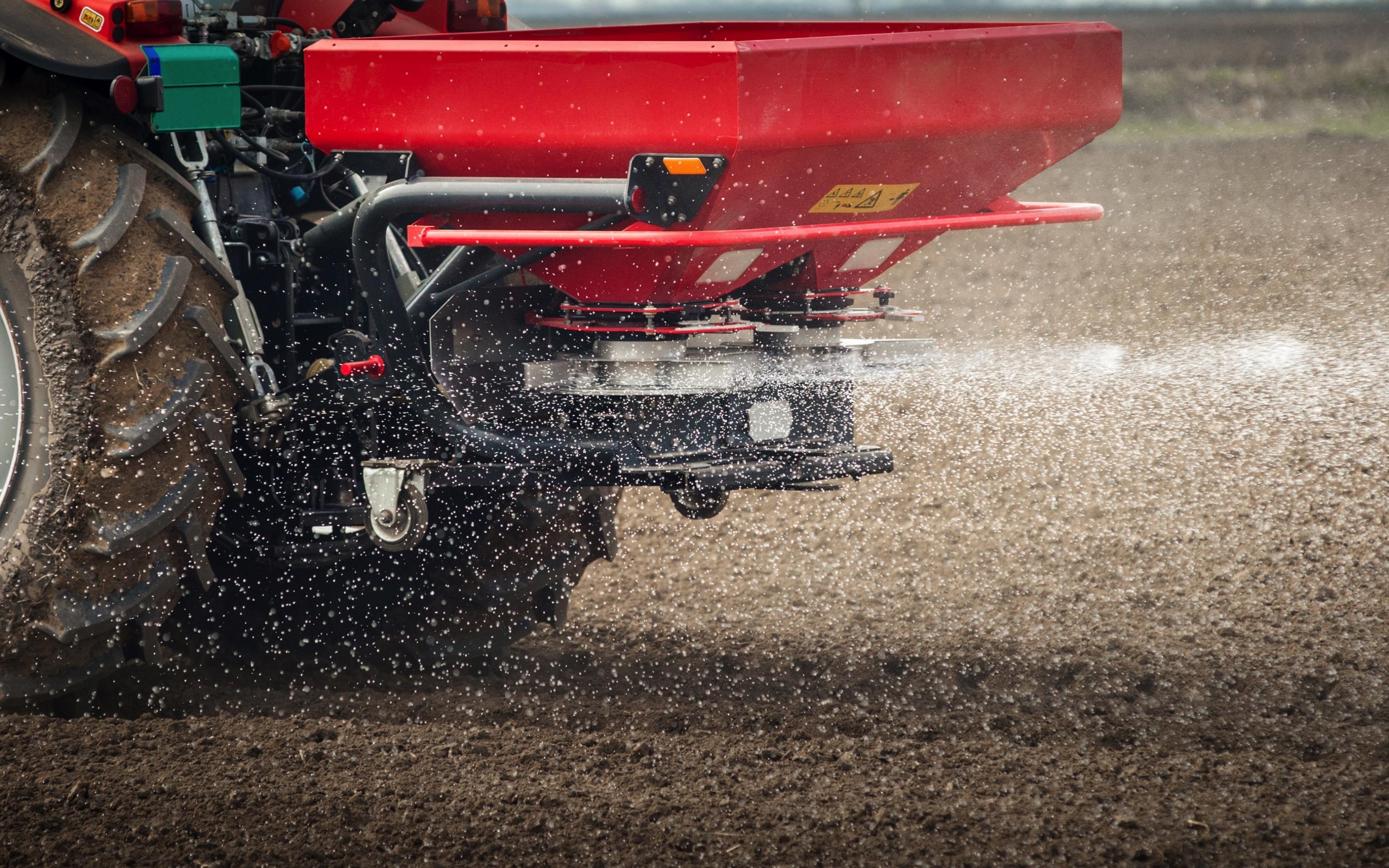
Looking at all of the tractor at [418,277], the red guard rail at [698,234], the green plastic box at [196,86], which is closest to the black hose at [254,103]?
the tractor at [418,277]

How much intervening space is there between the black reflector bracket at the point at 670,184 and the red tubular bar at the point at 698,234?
4 cm

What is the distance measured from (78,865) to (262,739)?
0.56 meters

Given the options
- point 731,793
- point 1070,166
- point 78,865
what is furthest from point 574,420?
point 1070,166

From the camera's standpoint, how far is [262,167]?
2906 millimetres

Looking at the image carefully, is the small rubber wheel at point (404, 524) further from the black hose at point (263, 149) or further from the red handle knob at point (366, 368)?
the black hose at point (263, 149)

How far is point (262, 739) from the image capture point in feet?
9.45

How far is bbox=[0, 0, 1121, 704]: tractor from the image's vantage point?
8.39ft

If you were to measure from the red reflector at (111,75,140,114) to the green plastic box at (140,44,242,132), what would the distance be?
0.04m

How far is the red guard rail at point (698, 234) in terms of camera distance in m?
2.54

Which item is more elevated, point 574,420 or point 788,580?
point 574,420

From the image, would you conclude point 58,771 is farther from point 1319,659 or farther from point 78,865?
point 1319,659

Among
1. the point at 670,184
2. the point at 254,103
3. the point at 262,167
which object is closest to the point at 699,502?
the point at 670,184

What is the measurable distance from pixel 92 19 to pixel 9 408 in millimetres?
792

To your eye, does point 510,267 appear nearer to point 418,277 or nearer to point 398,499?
point 418,277
